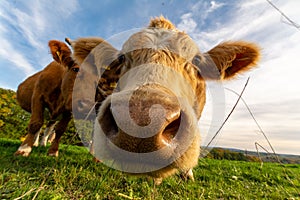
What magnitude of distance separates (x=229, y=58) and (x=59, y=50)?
3.39m

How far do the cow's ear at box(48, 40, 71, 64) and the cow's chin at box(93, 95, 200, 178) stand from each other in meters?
3.47

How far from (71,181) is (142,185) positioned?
89cm

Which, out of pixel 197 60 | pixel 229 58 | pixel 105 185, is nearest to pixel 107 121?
pixel 105 185

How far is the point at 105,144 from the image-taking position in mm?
2129

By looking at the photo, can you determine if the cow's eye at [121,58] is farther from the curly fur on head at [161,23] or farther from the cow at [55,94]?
the cow at [55,94]

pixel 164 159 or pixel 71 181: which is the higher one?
pixel 164 159

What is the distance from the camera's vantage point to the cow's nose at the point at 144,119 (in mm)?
1664

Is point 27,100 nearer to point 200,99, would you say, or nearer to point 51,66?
point 51,66

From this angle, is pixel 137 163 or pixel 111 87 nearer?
pixel 137 163

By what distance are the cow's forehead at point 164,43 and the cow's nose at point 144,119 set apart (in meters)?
1.66

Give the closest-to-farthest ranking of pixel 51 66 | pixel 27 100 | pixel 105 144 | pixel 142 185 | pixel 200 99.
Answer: pixel 105 144
pixel 142 185
pixel 200 99
pixel 51 66
pixel 27 100

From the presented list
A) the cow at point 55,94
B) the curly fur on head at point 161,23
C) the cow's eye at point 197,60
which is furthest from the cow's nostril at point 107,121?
the cow at point 55,94

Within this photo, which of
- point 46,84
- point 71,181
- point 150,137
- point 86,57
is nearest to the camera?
point 150,137

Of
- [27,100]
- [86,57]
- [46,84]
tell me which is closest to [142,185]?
[86,57]
